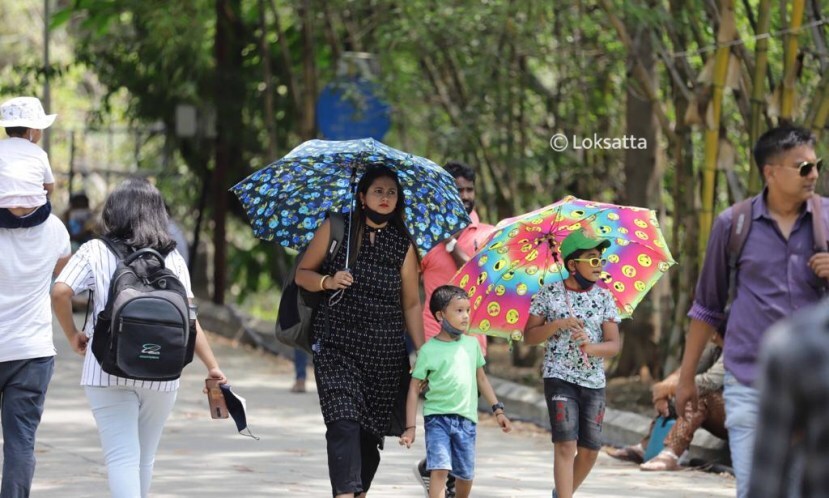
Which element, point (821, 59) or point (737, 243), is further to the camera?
point (821, 59)

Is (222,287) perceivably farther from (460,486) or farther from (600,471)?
(460,486)

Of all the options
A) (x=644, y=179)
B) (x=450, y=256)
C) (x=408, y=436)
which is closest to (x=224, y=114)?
(x=644, y=179)

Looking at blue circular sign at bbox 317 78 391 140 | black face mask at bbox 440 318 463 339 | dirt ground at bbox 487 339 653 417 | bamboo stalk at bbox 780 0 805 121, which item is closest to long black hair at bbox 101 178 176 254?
black face mask at bbox 440 318 463 339

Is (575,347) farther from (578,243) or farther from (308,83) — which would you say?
(308,83)

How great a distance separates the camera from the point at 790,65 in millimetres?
9500

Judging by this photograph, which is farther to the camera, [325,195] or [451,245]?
[451,245]

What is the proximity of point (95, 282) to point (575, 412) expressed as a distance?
2412 millimetres

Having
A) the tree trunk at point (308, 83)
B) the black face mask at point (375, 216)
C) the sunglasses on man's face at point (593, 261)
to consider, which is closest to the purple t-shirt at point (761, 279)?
the sunglasses on man's face at point (593, 261)

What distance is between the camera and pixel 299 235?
740 centimetres

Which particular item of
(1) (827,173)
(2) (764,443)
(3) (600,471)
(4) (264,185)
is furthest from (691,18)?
(2) (764,443)

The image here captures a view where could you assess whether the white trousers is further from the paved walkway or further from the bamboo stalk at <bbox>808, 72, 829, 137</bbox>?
the bamboo stalk at <bbox>808, 72, 829, 137</bbox>

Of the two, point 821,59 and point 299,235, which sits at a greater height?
point 821,59

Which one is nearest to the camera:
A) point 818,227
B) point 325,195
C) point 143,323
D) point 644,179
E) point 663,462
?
point 818,227

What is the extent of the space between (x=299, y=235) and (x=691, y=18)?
18.5 feet
